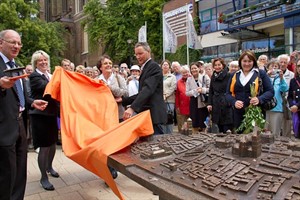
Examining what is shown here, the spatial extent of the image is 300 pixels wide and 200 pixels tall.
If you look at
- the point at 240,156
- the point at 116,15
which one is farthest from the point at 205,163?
the point at 116,15

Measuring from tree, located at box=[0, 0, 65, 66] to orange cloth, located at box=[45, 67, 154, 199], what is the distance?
832 inches

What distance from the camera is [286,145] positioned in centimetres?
289

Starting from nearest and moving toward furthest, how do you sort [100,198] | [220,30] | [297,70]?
[100,198] → [297,70] → [220,30]

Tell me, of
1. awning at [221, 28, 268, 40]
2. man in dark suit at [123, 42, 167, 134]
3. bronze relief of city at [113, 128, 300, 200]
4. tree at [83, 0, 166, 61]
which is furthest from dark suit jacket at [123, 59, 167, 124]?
tree at [83, 0, 166, 61]

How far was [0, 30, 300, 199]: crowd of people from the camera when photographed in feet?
10.8

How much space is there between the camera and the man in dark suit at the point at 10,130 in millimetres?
3135

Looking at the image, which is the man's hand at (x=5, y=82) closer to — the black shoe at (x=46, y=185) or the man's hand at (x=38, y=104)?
the man's hand at (x=38, y=104)

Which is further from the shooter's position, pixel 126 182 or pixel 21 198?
pixel 126 182

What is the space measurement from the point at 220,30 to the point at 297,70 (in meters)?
17.1

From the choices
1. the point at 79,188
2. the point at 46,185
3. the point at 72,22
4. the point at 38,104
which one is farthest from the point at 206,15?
the point at 72,22

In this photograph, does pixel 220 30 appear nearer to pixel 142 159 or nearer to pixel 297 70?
pixel 297 70

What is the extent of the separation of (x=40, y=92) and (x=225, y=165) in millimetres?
3147

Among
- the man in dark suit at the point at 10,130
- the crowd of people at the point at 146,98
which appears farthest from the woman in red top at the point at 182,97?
the man in dark suit at the point at 10,130

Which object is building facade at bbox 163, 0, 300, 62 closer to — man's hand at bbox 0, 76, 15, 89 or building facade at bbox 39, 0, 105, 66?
man's hand at bbox 0, 76, 15, 89
